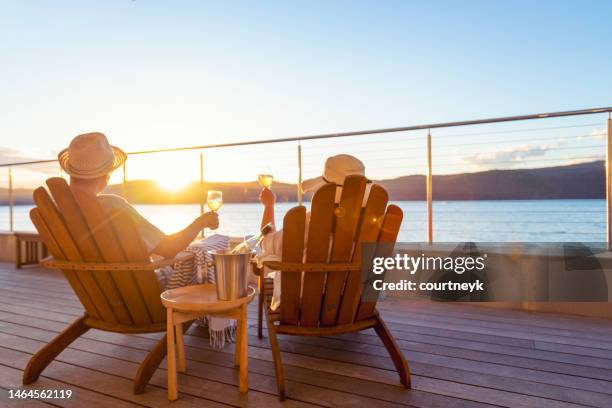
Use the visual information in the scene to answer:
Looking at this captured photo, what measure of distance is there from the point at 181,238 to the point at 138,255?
21 cm

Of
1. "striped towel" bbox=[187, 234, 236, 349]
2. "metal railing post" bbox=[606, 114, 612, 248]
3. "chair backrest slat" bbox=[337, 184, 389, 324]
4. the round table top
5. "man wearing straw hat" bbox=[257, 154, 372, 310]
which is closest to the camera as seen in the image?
the round table top

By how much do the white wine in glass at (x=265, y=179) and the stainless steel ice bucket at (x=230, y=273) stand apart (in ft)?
3.42

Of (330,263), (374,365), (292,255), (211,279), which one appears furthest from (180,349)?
(374,365)

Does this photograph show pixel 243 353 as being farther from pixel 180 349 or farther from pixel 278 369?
pixel 180 349

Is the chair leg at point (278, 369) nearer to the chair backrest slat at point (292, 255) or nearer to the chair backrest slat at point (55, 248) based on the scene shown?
the chair backrest slat at point (292, 255)

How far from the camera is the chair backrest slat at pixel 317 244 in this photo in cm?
171

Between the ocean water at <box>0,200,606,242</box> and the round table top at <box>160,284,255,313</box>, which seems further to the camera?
the ocean water at <box>0,200,606,242</box>

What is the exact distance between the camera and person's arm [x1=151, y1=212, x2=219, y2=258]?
1896mm

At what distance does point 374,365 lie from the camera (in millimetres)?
1976

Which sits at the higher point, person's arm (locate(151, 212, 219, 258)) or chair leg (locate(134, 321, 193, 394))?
person's arm (locate(151, 212, 219, 258))

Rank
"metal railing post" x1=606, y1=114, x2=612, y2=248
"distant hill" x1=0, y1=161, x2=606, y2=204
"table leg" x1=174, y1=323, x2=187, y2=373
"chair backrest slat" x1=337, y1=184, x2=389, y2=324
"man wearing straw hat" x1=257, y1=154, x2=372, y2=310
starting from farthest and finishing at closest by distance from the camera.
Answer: "distant hill" x1=0, y1=161, x2=606, y2=204, "metal railing post" x1=606, y1=114, x2=612, y2=248, "man wearing straw hat" x1=257, y1=154, x2=372, y2=310, "table leg" x1=174, y1=323, x2=187, y2=373, "chair backrest slat" x1=337, y1=184, x2=389, y2=324

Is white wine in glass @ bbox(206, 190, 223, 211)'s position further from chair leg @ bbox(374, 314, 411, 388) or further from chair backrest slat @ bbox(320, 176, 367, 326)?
chair leg @ bbox(374, 314, 411, 388)

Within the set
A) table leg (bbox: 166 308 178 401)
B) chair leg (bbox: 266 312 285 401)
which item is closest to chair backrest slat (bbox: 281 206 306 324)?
chair leg (bbox: 266 312 285 401)

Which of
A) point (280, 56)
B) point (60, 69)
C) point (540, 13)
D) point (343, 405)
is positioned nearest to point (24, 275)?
point (60, 69)
